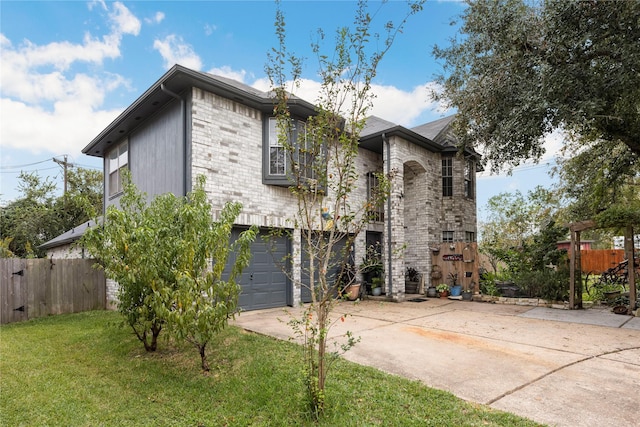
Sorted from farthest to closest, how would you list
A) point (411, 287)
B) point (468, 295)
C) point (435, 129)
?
point (435, 129)
point (411, 287)
point (468, 295)

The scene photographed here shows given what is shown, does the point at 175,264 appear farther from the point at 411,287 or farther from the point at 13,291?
the point at 411,287

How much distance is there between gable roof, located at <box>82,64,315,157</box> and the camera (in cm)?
758

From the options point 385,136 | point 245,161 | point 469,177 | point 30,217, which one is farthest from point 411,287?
point 30,217

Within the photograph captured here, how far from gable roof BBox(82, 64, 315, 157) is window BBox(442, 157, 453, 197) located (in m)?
6.60

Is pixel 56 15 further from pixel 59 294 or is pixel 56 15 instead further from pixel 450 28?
pixel 450 28

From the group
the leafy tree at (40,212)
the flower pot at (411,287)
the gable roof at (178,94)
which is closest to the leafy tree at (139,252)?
the gable roof at (178,94)

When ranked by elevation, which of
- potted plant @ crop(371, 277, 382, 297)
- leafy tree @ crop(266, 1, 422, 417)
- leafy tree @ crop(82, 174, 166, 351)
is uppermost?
leafy tree @ crop(266, 1, 422, 417)

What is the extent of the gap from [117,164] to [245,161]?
554cm

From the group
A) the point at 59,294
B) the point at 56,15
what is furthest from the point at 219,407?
the point at 56,15

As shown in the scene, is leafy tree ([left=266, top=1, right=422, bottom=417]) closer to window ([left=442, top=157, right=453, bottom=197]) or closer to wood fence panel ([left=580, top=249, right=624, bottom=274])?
window ([left=442, top=157, right=453, bottom=197])

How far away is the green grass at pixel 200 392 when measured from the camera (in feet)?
10.4

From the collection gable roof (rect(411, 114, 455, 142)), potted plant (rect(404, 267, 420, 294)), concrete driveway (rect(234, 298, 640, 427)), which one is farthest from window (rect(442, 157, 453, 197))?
concrete driveway (rect(234, 298, 640, 427))

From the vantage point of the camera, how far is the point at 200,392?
3.81 meters

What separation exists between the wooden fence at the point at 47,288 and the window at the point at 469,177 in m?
12.7
